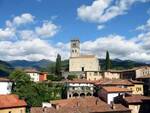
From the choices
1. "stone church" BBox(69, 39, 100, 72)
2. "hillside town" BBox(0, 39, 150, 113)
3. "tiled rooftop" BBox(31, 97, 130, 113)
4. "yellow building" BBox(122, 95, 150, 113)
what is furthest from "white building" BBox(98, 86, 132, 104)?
"stone church" BBox(69, 39, 100, 72)

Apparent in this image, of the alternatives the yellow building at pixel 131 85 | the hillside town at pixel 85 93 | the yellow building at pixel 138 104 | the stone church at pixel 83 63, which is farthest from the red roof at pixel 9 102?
the stone church at pixel 83 63

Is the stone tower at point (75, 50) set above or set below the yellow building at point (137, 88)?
above

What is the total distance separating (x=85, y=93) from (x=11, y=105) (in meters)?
31.9

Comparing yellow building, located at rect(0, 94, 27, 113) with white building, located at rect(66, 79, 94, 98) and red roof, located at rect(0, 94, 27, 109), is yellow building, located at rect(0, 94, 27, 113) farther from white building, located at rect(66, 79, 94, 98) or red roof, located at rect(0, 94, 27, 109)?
white building, located at rect(66, 79, 94, 98)

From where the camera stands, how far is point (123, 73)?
384 ft

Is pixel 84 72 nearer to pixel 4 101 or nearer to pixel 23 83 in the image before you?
pixel 23 83

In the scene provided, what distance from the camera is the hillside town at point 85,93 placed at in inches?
2472

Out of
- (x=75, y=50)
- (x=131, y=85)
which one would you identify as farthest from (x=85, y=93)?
(x=75, y=50)

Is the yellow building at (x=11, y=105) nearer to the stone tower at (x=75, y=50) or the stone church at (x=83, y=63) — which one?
the stone church at (x=83, y=63)

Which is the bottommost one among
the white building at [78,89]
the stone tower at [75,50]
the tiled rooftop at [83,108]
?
the tiled rooftop at [83,108]

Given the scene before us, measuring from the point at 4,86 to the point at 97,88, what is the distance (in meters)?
24.7

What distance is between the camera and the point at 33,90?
79125 millimetres

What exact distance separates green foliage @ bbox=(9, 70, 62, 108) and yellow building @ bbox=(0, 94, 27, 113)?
29.4ft

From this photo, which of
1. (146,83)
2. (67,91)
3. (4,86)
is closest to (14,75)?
(4,86)
